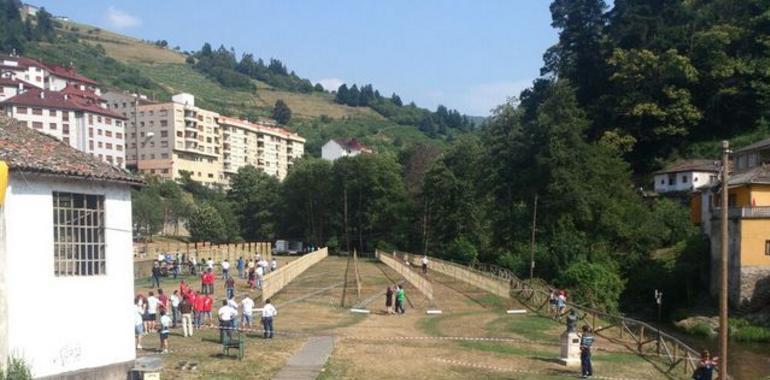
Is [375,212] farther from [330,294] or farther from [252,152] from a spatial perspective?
[252,152]

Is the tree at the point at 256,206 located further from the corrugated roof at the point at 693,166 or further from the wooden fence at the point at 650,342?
the wooden fence at the point at 650,342

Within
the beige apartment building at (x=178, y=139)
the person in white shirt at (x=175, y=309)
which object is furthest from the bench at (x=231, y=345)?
the beige apartment building at (x=178, y=139)

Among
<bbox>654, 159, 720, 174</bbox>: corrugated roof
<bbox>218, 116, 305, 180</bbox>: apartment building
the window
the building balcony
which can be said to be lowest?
the building balcony

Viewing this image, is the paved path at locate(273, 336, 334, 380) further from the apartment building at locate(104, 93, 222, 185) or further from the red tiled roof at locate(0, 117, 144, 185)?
the apartment building at locate(104, 93, 222, 185)

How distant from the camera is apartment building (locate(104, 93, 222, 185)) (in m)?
137

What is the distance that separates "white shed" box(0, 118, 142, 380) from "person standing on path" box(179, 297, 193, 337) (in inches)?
285

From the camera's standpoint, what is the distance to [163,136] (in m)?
138

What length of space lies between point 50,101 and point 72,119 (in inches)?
166

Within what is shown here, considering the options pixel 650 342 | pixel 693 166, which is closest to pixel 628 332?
pixel 650 342

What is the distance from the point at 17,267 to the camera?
1744 centimetres

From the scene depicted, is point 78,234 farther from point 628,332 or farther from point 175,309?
point 628,332

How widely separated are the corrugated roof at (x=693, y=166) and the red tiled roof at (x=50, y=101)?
8274cm

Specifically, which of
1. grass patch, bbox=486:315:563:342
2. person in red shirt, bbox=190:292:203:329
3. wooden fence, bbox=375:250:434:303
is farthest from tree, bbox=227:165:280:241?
person in red shirt, bbox=190:292:203:329

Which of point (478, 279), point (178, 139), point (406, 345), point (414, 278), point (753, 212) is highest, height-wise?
→ point (178, 139)
